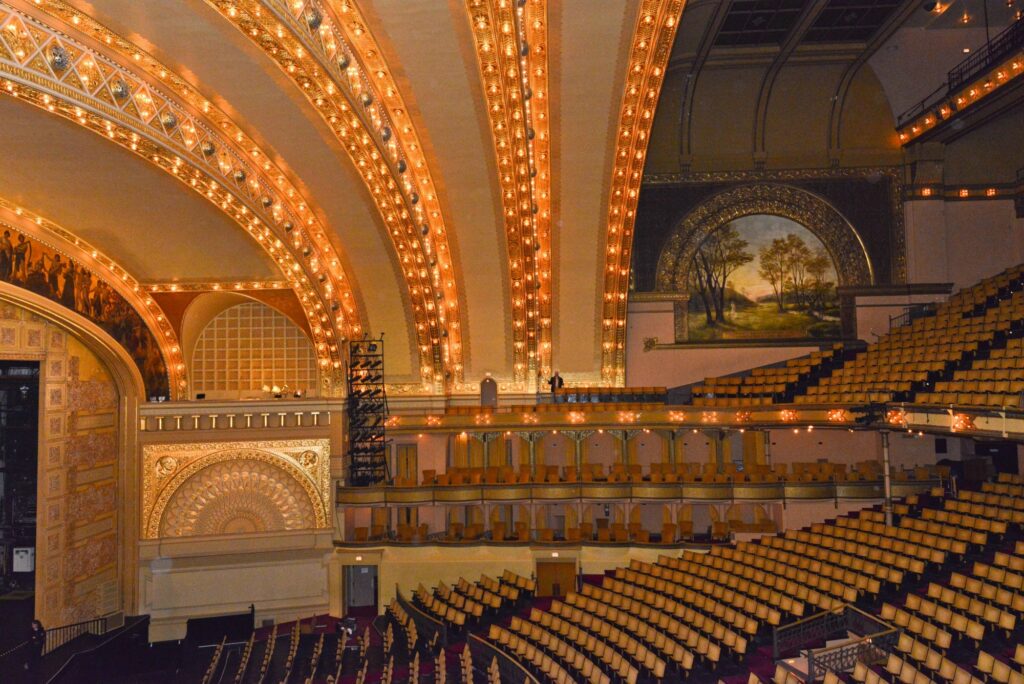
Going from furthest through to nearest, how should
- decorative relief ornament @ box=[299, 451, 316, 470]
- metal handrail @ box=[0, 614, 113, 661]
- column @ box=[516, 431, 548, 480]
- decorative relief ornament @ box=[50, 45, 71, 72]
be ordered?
column @ box=[516, 431, 548, 480]
decorative relief ornament @ box=[299, 451, 316, 470]
metal handrail @ box=[0, 614, 113, 661]
decorative relief ornament @ box=[50, 45, 71, 72]

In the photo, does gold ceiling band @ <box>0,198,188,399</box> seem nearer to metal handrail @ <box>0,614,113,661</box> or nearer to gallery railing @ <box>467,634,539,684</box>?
metal handrail @ <box>0,614,113,661</box>

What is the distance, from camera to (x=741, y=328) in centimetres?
2667

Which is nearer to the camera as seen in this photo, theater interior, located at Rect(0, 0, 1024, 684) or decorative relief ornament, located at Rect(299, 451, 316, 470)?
theater interior, located at Rect(0, 0, 1024, 684)

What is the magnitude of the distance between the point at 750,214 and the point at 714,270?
6.46ft

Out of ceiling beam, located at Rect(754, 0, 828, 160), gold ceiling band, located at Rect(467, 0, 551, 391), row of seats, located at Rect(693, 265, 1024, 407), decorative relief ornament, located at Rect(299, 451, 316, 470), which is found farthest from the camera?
decorative relief ornament, located at Rect(299, 451, 316, 470)

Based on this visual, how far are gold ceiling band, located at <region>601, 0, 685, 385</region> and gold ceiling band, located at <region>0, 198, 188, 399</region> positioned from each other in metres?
11.6

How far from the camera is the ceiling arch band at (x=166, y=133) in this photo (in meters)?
15.0

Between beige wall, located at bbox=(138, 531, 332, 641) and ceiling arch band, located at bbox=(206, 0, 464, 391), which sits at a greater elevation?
ceiling arch band, located at bbox=(206, 0, 464, 391)

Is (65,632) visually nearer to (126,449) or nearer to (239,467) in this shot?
(126,449)

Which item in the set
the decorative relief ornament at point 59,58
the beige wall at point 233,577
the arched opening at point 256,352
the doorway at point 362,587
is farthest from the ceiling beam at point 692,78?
the beige wall at point 233,577

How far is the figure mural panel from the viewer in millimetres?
19891

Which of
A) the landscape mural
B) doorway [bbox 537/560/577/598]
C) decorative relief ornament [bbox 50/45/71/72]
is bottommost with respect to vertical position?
doorway [bbox 537/560/577/598]

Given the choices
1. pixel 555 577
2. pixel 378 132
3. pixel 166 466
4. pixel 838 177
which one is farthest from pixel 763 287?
pixel 166 466

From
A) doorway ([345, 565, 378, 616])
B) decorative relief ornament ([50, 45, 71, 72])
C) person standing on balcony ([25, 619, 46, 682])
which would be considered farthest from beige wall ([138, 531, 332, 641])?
decorative relief ornament ([50, 45, 71, 72])
